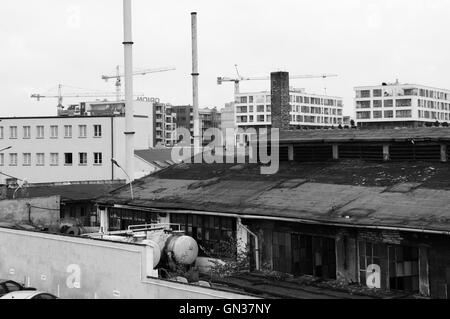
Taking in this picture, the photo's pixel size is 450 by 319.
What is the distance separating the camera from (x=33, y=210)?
39344 mm

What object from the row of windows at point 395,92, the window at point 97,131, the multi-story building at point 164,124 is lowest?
the window at point 97,131

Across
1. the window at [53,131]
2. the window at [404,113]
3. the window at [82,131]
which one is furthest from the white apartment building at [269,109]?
the window at [82,131]

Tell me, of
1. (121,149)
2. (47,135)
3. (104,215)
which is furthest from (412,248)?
(47,135)

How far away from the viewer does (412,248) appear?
21.3m

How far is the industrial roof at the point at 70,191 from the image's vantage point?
45469mm

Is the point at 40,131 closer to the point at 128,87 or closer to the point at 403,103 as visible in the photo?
the point at 128,87

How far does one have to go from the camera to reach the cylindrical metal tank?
2795cm

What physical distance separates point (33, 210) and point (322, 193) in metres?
20.2

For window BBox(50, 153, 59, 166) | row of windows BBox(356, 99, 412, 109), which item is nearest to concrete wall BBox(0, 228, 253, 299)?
window BBox(50, 153, 59, 166)

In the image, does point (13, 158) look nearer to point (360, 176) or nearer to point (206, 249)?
point (206, 249)

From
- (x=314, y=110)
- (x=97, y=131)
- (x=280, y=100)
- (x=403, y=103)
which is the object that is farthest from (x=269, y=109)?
(x=280, y=100)

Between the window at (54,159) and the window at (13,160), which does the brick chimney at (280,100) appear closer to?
the window at (54,159)

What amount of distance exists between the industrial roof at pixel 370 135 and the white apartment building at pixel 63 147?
41.0 m

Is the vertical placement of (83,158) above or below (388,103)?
below
